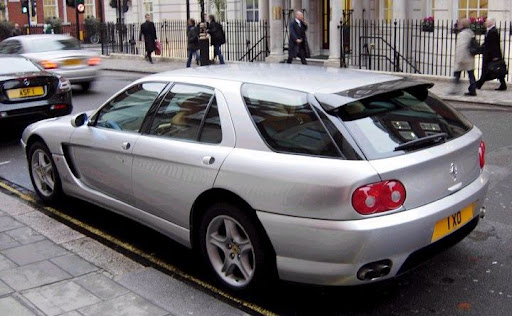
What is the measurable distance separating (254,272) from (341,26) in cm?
1592

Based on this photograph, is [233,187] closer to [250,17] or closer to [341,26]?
[341,26]

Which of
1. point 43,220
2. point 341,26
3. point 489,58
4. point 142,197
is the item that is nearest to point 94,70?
point 341,26

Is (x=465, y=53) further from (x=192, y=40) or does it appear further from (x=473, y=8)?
(x=192, y=40)

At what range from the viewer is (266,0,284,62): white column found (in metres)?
21.8

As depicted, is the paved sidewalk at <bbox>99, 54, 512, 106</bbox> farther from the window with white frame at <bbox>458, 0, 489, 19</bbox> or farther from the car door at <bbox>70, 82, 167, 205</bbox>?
the car door at <bbox>70, 82, 167, 205</bbox>

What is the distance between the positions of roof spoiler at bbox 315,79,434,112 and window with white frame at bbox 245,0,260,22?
2155 centimetres

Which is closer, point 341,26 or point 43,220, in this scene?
point 43,220

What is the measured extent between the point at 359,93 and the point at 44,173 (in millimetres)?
3633

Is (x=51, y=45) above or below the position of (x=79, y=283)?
above

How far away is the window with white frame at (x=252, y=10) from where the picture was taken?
25.9 metres

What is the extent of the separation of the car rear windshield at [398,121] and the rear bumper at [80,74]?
13.0 m

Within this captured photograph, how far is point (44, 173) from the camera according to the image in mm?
6602

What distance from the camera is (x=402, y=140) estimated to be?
4.18m

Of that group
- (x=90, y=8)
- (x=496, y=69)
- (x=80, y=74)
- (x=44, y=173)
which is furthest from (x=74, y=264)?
(x=90, y=8)
